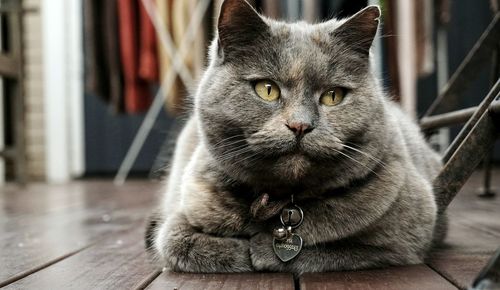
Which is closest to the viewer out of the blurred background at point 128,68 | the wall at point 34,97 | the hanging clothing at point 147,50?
the blurred background at point 128,68

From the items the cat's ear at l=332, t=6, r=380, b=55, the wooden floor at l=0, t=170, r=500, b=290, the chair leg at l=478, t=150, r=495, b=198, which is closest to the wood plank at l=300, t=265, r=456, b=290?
the wooden floor at l=0, t=170, r=500, b=290

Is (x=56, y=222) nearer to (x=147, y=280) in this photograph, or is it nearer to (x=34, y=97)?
(x=147, y=280)

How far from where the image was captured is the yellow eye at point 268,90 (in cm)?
104

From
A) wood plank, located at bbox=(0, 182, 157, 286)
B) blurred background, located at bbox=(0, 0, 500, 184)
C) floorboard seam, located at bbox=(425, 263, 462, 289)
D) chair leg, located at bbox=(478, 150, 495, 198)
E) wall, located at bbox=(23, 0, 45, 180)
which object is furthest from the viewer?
wall, located at bbox=(23, 0, 45, 180)

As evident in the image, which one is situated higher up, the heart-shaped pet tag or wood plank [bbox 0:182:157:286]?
the heart-shaped pet tag

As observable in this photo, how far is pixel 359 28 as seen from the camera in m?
1.13

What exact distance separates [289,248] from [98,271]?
0.35m

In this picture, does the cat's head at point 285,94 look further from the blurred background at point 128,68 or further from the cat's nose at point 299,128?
the blurred background at point 128,68

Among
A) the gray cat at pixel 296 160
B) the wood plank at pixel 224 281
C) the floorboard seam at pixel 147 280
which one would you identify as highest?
the gray cat at pixel 296 160

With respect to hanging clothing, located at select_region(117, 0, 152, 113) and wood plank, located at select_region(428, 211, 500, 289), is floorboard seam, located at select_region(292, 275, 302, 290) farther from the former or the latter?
hanging clothing, located at select_region(117, 0, 152, 113)

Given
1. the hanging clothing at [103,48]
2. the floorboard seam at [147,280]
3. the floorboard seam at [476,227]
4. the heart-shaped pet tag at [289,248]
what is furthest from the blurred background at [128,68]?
the floorboard seam at [147,280]

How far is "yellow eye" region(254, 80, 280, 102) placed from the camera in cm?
104

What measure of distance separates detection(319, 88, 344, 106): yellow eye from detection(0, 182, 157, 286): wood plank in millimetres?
Answer: 590

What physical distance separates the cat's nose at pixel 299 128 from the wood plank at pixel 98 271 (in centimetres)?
35
